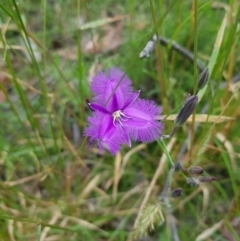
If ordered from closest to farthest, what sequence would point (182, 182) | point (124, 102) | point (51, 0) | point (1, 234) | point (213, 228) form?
point (124, 102) < point (1, 234) < point (213, 228) < point (182, 182) < point (51, 0)

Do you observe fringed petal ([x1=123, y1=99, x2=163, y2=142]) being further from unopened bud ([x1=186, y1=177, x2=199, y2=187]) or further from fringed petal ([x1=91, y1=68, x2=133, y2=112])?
unopened bud ([x1=186, y1=177, x2=199, y2=187])

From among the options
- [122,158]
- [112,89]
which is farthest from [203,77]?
[122,158]

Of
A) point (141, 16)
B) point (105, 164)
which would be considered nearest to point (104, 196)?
point (105, 164)

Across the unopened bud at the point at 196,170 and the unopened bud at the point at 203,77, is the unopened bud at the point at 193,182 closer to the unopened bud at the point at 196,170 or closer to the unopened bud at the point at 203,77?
the unopened bud at the point at 196,170

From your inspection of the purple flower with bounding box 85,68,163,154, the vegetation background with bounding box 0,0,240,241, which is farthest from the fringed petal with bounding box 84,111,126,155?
the vegetation background with bounding box 0,0,240,241

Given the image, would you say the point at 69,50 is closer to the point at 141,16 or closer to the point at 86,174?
the point at 141,16

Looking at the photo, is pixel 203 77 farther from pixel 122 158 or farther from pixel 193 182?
pixel 122 158

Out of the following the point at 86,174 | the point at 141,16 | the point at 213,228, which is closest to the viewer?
the point at 213,228

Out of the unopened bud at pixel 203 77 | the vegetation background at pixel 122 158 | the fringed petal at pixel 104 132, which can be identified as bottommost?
the vegetation background at pixel 122 158

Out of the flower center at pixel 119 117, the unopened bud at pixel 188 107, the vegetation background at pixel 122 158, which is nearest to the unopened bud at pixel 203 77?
the unopened bud at pixel 188 107
